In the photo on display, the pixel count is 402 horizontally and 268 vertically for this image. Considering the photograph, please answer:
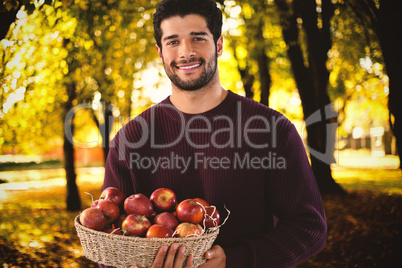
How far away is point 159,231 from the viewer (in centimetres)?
216

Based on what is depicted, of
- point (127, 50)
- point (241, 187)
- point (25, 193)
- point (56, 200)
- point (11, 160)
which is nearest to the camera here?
point (241, 187)

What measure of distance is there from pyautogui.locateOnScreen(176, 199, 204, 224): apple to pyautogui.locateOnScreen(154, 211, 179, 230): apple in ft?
0.14

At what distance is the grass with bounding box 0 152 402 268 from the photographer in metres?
8.08

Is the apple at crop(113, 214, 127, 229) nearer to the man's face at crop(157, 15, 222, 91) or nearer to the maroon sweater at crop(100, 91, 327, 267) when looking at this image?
the maroon sweater at crop(100, 91, 327, 267)

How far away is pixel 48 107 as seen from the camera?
1519cm

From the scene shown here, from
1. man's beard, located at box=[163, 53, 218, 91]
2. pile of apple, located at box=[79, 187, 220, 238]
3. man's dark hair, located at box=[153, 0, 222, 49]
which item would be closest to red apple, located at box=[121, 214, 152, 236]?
pile of apple, located at box=[79, 187, 220, 238]

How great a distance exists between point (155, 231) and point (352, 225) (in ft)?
31.9

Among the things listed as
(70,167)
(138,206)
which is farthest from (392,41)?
(70,167)

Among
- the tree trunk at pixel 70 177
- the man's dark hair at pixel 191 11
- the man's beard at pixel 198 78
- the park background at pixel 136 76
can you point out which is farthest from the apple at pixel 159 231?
the tree trunk at pixel 70 177

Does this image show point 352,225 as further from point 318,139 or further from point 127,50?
point 127,50

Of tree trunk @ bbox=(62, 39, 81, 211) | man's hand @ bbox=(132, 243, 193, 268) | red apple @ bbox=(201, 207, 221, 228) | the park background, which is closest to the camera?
man's hand @ bbox=(132, 243, 193, 268)

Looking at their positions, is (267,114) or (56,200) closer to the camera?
(267,114)

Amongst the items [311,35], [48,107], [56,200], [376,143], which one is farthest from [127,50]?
[376,143]

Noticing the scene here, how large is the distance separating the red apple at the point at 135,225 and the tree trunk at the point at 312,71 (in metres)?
10.5
